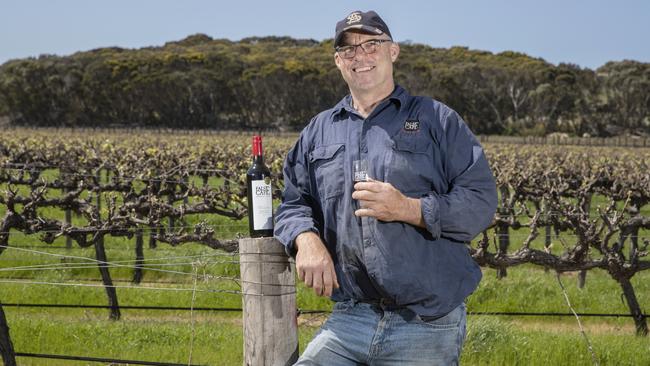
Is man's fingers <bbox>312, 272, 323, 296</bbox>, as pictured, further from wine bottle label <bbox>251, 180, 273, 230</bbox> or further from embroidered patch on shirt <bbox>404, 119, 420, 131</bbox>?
embroidered patch on shirt <bbox>404, 119, 420, 131</bbox>

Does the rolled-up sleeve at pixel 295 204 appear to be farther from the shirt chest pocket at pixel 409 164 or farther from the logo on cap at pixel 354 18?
the logo on cap at pixel 354 18

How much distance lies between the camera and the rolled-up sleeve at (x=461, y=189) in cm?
291

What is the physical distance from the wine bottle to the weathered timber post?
0.08 metres

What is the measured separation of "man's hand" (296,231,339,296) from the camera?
2994 mm

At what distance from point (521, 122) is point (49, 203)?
68.3 meters

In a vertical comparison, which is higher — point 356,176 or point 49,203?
point 356,176

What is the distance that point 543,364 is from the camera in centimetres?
697

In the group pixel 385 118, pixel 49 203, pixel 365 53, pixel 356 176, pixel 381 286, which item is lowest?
pixel 49 203

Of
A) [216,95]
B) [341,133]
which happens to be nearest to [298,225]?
[341,133]

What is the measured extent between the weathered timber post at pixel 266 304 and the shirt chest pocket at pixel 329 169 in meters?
0.39

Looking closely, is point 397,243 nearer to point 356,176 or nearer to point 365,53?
point 356,176

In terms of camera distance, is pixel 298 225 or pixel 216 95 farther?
pixel 216 95

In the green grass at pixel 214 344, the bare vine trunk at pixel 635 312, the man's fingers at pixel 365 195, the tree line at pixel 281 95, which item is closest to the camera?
the man's fingers at pixel 365 195

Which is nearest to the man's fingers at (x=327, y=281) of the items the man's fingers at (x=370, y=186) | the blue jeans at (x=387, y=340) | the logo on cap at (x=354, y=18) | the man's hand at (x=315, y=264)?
the man's hand at (x=315, y=264)
